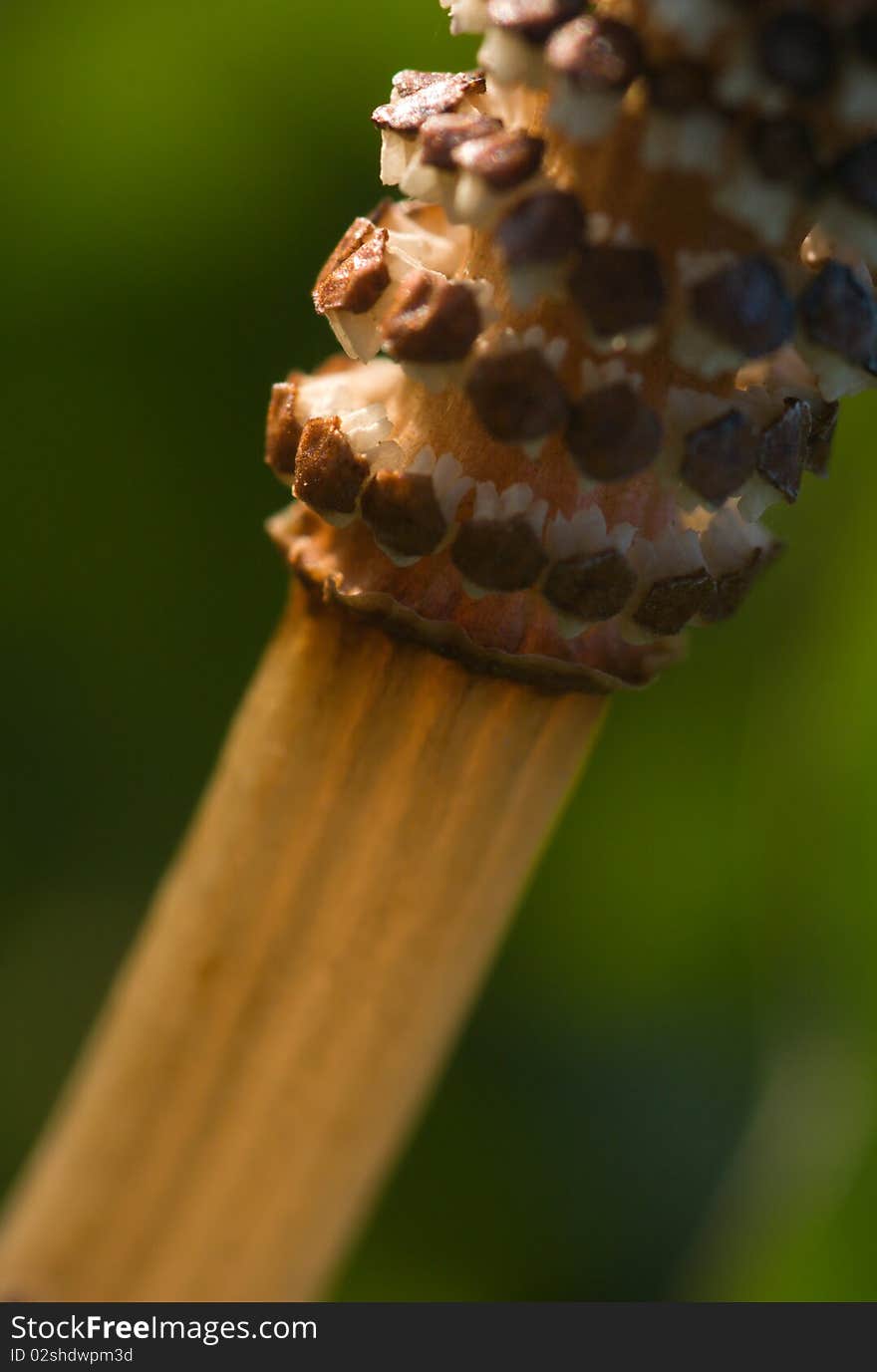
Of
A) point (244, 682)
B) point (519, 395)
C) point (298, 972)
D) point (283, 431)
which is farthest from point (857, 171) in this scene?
point (244, 682)

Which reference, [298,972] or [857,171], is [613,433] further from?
[298,972]

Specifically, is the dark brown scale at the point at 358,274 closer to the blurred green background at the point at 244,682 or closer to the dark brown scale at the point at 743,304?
the dark brown scale at the point at 743,304

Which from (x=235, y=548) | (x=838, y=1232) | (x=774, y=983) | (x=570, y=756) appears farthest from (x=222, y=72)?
(x=838, y=1232)

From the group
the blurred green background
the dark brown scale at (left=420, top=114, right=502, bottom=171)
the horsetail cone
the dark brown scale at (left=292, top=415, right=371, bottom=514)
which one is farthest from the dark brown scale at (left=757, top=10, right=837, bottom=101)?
the blurred green background

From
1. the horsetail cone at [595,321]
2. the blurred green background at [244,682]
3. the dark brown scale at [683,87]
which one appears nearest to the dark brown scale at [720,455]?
the horsetail cone at [595,321]

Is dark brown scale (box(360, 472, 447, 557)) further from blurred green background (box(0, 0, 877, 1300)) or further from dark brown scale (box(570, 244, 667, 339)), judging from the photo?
blurred green background (box(0, 0, 877, 1300))

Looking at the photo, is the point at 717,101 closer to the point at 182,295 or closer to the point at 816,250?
the point at 816,250
